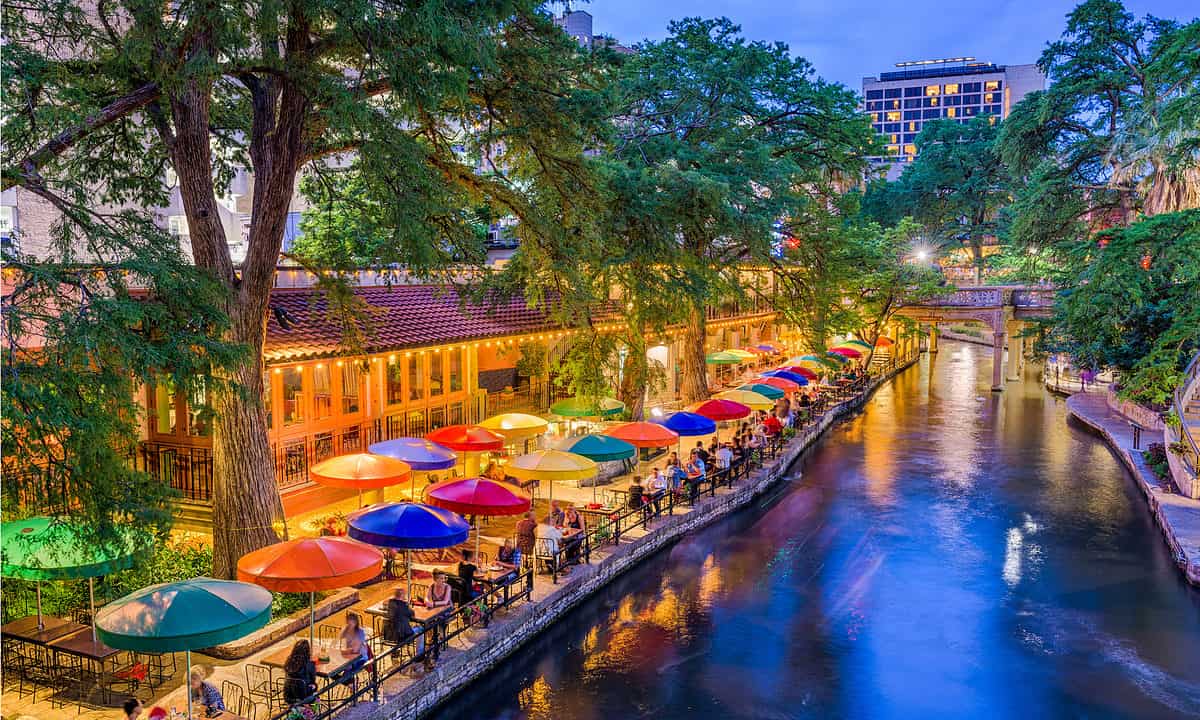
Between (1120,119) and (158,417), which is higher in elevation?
(1120,119)

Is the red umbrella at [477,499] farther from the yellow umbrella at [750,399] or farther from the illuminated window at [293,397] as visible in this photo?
the yellow umbrella at [750,399]

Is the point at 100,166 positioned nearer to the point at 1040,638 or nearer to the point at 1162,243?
the point at 1040,638

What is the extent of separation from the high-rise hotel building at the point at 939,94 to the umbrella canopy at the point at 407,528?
Answer: 562 feet

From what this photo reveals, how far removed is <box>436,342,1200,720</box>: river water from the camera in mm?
13195

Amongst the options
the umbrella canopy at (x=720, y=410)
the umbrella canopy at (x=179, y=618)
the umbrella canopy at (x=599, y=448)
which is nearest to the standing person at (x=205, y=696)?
the umbrella canopy at (x=179, y=618)

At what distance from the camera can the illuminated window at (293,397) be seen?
19.9 metres

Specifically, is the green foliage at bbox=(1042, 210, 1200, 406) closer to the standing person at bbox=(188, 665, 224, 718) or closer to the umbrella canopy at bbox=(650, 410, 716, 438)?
the umbrella canopy at bbox=(650, 410, 716, 438)

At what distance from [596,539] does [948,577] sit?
24.1ft

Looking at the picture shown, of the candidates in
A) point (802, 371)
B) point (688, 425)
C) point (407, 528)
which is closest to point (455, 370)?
point (688, 425)

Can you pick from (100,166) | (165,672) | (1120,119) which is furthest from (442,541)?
(1120,119)

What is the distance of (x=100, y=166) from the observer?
16531 mm

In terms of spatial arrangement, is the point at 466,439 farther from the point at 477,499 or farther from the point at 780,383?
the point at 780,383

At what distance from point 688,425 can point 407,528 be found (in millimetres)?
12410

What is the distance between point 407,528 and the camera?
13695mm
